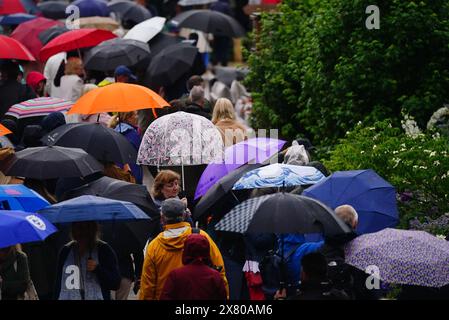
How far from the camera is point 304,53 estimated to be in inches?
722

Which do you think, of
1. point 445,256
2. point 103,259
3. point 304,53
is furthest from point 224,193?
point 304,53

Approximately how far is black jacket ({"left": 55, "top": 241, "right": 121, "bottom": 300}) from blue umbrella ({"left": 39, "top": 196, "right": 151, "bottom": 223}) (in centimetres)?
29

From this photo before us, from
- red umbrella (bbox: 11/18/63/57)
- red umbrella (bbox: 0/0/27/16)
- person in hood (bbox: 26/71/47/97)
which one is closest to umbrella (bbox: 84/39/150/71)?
person in hood (bbox: 26/71/47/97)

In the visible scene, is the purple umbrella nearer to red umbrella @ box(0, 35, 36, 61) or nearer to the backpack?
the backpack

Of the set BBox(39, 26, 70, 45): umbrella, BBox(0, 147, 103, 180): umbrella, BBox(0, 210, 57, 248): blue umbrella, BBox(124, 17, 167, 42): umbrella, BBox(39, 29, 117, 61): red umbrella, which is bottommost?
BBox(39, 26, 70, 45): umbrella

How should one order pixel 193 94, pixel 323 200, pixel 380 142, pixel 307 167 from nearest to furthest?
pixel 323 200, pixel 307 167, pixel 380 142, pixel 193 94

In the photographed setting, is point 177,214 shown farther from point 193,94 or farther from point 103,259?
point 193,94

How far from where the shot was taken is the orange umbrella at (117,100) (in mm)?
14719

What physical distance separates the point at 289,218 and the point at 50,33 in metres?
12.9

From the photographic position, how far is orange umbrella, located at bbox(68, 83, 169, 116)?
14719 mm

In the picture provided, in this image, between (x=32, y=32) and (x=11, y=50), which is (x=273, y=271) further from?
(x=32, y=32)
